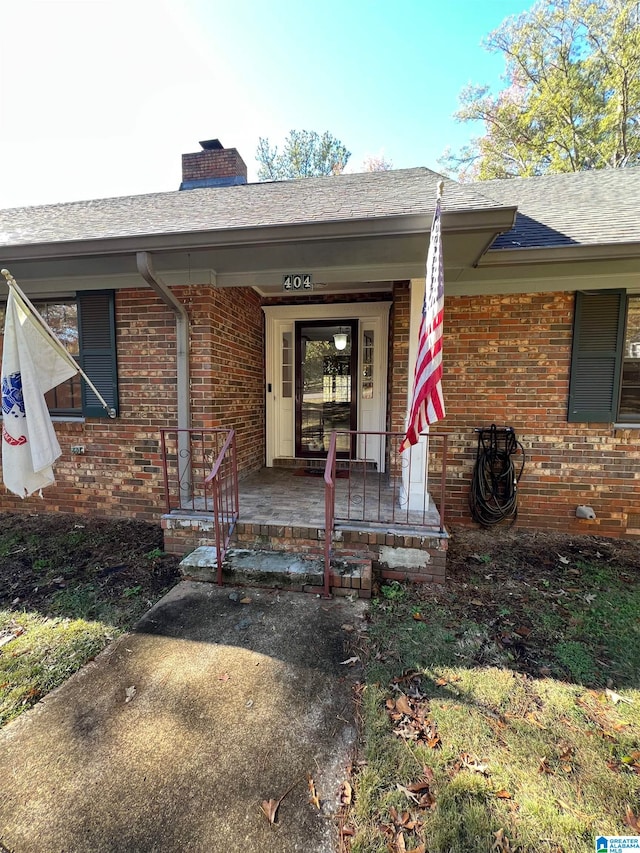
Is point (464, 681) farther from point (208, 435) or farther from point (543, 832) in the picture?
point (208, 435)

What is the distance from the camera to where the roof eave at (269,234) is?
268cm

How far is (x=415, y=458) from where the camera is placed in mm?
3512

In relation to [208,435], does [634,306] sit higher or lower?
higher

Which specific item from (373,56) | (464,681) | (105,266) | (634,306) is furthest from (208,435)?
(373,56)

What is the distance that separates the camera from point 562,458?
3.97 m

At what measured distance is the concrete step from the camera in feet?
9.32

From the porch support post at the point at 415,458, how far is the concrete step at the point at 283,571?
0.84 m

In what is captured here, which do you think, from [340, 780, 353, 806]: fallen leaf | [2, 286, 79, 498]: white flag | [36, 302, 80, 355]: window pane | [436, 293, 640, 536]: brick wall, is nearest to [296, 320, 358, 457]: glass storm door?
[436, 293, 640, 536]: brick wall

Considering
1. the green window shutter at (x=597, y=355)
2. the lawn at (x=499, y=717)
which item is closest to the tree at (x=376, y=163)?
the green window shutter at (x=597, y=355)

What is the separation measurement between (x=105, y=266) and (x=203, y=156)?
15.2 feet

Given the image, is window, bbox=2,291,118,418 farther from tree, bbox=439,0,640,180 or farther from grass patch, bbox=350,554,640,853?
tree, bbox=439,0,640,180

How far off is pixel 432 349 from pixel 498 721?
1967mm

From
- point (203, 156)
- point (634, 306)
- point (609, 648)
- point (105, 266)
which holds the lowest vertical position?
point (609, 648)

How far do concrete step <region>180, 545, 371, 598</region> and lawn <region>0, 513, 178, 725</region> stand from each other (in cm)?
31
